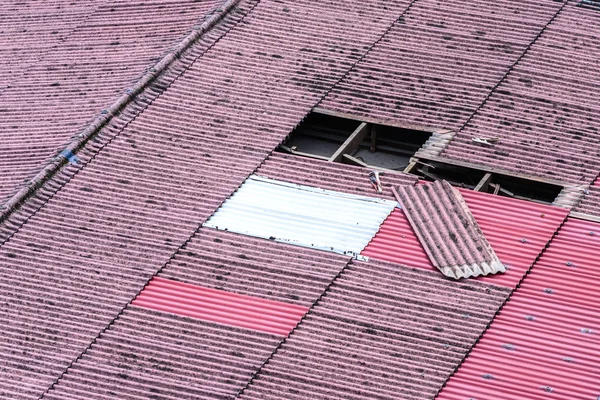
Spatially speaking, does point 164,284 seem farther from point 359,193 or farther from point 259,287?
point 359,193

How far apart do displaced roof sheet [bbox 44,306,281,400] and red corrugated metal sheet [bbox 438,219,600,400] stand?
4.74 metres

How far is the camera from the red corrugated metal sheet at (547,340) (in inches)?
962

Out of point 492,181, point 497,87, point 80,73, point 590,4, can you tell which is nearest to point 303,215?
point 492,181

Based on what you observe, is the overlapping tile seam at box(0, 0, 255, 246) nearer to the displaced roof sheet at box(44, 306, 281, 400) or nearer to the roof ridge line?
the roof ridge line

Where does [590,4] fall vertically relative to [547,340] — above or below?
above

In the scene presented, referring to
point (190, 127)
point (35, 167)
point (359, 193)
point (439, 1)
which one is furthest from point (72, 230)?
point (439, 1)

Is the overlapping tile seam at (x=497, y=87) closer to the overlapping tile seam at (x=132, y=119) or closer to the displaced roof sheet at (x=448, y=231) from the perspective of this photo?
the displaced roof sheet at (x=448, y=231)

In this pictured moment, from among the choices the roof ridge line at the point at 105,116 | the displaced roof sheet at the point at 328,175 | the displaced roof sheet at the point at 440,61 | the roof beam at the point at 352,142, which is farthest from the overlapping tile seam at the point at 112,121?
the roof beam at the point at 352,142

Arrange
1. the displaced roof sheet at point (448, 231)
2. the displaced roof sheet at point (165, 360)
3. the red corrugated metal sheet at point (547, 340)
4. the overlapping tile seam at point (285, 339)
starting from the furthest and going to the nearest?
the displaced roof sheet at point (448, 231), the displaced roof sheet at point (165, 360), the overlapping tile seam at point (285, 339), the red corrugated metal sheet at point (547, 340)

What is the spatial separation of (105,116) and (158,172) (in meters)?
2.87

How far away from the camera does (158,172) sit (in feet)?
102

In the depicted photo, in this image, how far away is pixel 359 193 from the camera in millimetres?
30078

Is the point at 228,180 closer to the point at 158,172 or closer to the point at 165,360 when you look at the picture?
the point at 158,172

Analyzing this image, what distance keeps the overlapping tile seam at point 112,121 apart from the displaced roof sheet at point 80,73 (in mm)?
553
